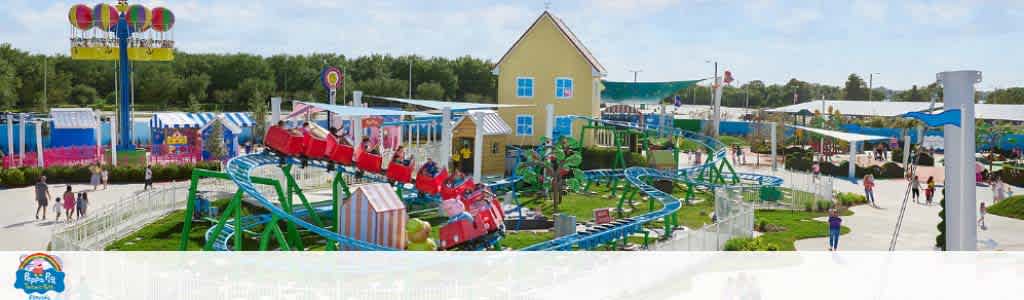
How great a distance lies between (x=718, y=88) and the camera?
48.4 m

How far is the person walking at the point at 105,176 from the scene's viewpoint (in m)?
27.7

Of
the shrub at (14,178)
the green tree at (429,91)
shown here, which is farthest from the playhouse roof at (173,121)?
the green tree at (429,91)

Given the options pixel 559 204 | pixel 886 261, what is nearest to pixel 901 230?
pixel 886 261

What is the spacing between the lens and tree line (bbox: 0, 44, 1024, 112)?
56281 mm

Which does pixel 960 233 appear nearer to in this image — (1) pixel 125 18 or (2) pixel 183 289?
(2) pixel 183 289

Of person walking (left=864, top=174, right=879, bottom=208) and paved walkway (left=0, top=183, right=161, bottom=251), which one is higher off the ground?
person walking (left=864, top=174, right=879, bottom=208)

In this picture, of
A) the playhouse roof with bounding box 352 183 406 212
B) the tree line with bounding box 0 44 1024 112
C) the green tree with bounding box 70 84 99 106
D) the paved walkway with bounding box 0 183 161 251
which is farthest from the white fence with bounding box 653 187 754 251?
the green tree with bounding box 70 84 99 106

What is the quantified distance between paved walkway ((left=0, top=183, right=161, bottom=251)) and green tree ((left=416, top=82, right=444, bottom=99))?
112 ft

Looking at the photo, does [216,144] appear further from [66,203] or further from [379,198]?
[379,198]

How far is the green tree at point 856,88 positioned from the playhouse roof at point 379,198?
76491 millimetres

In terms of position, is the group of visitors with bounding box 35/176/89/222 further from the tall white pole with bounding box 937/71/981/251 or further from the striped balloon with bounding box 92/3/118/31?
the tall white pole with bounding box 937/71/981/251

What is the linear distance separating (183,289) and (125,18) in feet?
76.2

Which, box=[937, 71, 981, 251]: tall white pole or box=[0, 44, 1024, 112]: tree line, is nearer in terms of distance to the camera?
box=[937, 71, 981, 251]: tall white pole

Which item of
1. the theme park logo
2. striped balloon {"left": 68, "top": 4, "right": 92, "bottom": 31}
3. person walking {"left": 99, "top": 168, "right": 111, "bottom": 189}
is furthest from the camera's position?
striped balloon {"left": 68, "top": 4, "right": 92, "bottom": 31}
